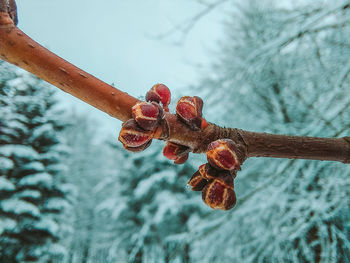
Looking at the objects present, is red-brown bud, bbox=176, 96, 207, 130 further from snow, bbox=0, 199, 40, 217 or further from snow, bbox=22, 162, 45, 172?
snow, bbox=22, 162, 45, 172

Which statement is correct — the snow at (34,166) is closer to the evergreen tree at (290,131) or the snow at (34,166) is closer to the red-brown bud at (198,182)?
the evergreen tree at (290,131)

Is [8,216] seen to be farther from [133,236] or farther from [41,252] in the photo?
[133,236]

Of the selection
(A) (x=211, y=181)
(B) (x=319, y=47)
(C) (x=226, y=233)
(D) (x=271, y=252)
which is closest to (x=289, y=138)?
(A) (x=211, y=181)

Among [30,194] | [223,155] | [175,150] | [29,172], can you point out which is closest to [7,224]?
[30,194]

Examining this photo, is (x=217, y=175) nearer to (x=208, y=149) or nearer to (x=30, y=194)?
(x=208, y=149)

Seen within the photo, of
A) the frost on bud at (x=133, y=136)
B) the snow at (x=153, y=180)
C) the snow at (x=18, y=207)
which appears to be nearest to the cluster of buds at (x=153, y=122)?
the frost on bud at (x=133, y=136)

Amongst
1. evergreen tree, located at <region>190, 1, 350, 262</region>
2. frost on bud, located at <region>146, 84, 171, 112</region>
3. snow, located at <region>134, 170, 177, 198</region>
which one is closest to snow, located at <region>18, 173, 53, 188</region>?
snow, located at <region>134, 170, 177, 198</region>
